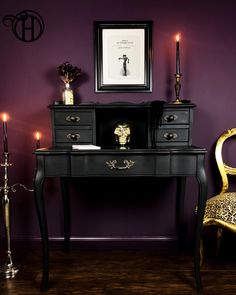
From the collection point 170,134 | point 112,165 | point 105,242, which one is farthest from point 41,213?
point 170,134

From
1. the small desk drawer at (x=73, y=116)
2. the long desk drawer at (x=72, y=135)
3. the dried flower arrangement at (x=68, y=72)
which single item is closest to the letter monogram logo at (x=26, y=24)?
the dried flower arrangement at (x=68, y=72)

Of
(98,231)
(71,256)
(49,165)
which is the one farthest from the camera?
(98,231)

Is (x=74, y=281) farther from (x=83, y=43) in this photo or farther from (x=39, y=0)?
(x=39, y=0)

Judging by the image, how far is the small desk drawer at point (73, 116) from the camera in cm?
223

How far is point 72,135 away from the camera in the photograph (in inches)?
88.1

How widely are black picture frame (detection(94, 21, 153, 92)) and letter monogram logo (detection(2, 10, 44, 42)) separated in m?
0.46

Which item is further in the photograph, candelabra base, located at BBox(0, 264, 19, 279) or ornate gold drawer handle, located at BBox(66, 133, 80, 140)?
ornate gold drawer handle, located at BBox(66, 133, 80, 140)

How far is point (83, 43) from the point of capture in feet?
8.20

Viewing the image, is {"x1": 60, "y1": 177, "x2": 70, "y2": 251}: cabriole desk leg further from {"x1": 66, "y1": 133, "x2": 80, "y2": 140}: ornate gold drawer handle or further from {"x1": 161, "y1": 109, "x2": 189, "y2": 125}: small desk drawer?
{"x1": 161, "y1": 109, "x2": 189, "y2": 125}: small desk drawer

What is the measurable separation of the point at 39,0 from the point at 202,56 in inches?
53.9

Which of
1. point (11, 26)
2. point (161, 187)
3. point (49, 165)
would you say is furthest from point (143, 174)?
point (11, 26)

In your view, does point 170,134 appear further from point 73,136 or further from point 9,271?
point 9,271

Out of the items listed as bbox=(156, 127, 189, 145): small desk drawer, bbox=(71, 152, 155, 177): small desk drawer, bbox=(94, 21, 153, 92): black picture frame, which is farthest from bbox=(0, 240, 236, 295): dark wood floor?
bbox=(94, 21, 153, 92): black picture frame

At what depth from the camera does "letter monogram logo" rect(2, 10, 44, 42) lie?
249 centimetres
